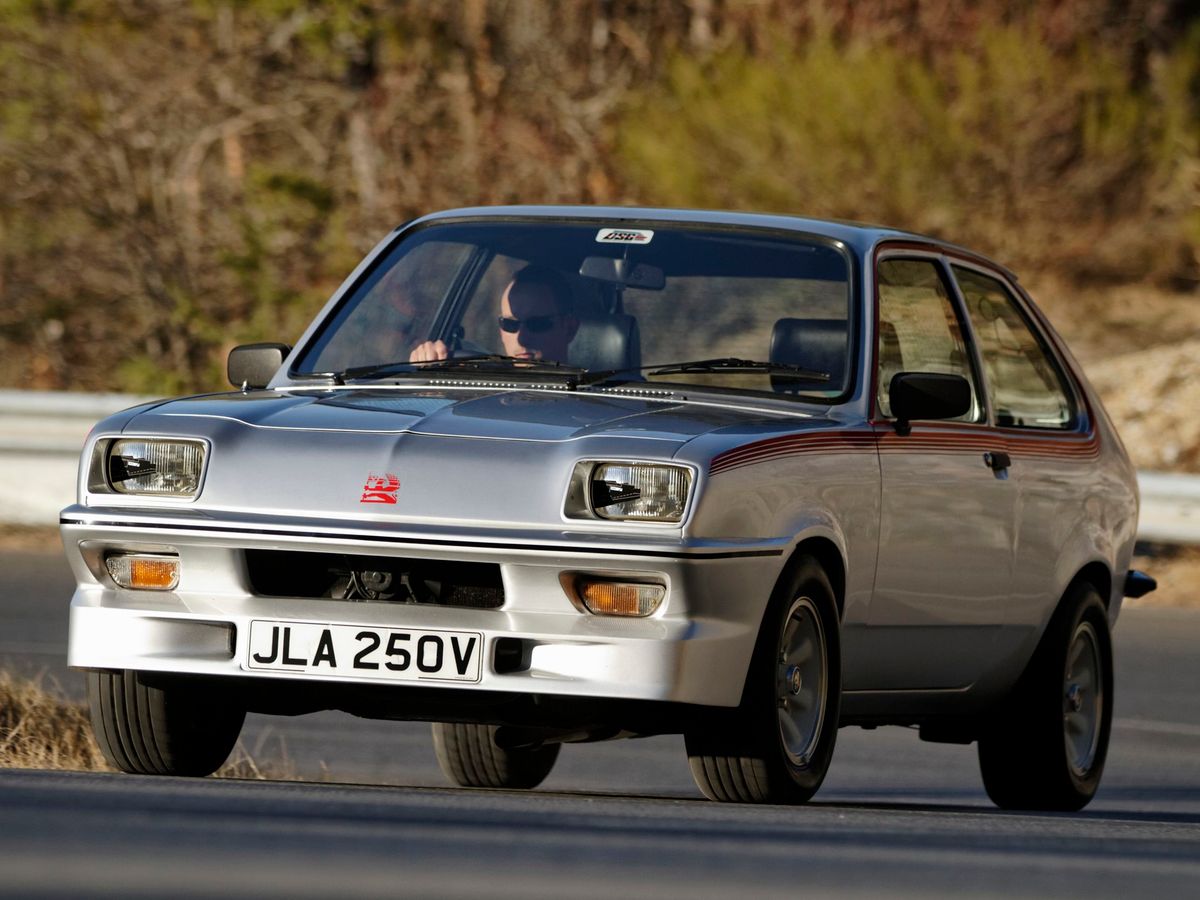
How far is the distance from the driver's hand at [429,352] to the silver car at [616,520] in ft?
0.09

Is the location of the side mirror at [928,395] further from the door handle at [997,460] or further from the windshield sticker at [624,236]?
the windshield sticker at [624,236]

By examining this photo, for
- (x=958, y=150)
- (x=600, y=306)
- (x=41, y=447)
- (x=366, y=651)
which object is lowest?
(x=41, y=447)

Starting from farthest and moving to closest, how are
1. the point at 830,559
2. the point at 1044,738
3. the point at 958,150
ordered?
the point at 958,150 < the point at 1044,738 < the point at 830,559

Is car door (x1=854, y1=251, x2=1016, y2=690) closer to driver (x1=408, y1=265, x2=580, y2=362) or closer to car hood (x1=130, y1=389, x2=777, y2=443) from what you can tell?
car hood (x1=130, y1=389, x2=777, y2=443)

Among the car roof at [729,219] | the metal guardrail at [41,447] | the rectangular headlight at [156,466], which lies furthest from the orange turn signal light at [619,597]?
the metal guardrail at [41,447]

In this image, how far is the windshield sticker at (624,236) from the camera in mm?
7266

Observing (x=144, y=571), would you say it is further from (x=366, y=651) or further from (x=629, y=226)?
(x=629, y=226)

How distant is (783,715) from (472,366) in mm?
1395

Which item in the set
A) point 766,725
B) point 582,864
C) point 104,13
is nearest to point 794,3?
point 104,13

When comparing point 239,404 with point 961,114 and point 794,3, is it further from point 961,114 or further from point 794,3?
point 794,3

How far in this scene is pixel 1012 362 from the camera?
8.24 metres

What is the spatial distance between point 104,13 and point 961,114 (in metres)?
6.76

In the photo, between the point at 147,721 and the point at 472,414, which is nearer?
the point at 472,414

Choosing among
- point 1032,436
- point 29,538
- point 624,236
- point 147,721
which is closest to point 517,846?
point 147,721
